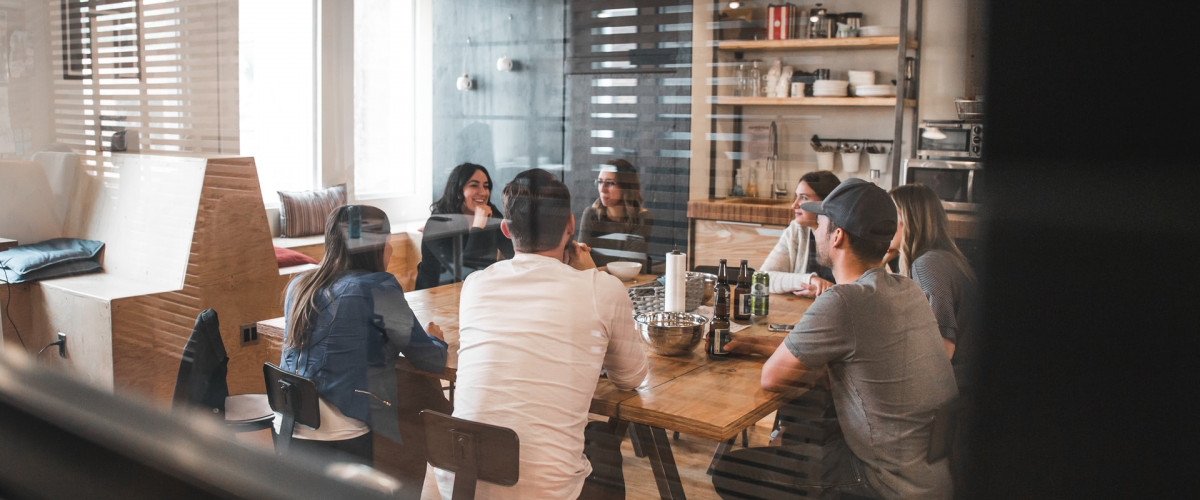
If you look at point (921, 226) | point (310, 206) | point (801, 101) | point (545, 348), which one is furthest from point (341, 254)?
point (921, 226)

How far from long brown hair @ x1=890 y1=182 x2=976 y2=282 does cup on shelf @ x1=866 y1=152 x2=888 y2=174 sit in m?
0.02

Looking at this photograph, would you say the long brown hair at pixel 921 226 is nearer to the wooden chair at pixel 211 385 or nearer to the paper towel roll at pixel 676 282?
the paper towel roll at pixel 676 282

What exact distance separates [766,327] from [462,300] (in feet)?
0.96

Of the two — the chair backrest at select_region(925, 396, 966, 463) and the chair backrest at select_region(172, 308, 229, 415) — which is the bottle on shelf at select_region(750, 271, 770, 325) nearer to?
the chair backrest at select_region(925, 396, 966, 463)

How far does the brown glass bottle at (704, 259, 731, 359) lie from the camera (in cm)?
66

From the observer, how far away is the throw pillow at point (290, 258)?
35.4 inches

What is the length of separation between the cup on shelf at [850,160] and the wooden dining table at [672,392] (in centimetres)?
17

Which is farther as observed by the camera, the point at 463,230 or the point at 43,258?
the point at 43,258

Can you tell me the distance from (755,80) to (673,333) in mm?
516

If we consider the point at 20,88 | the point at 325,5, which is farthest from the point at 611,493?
the point at 20,88

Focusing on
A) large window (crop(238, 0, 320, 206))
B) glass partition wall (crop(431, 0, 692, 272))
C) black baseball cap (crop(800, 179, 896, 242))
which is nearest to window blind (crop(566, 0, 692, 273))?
glass partition wall (crop(431, 0, 692, 272))

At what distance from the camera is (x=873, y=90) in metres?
0.47

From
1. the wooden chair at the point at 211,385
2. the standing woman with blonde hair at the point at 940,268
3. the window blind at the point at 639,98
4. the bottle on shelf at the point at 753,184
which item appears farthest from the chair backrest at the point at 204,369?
the standing woman with blonde hair at the point at 940,268

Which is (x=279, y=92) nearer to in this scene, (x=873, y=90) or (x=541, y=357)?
(x=541, y=357)
